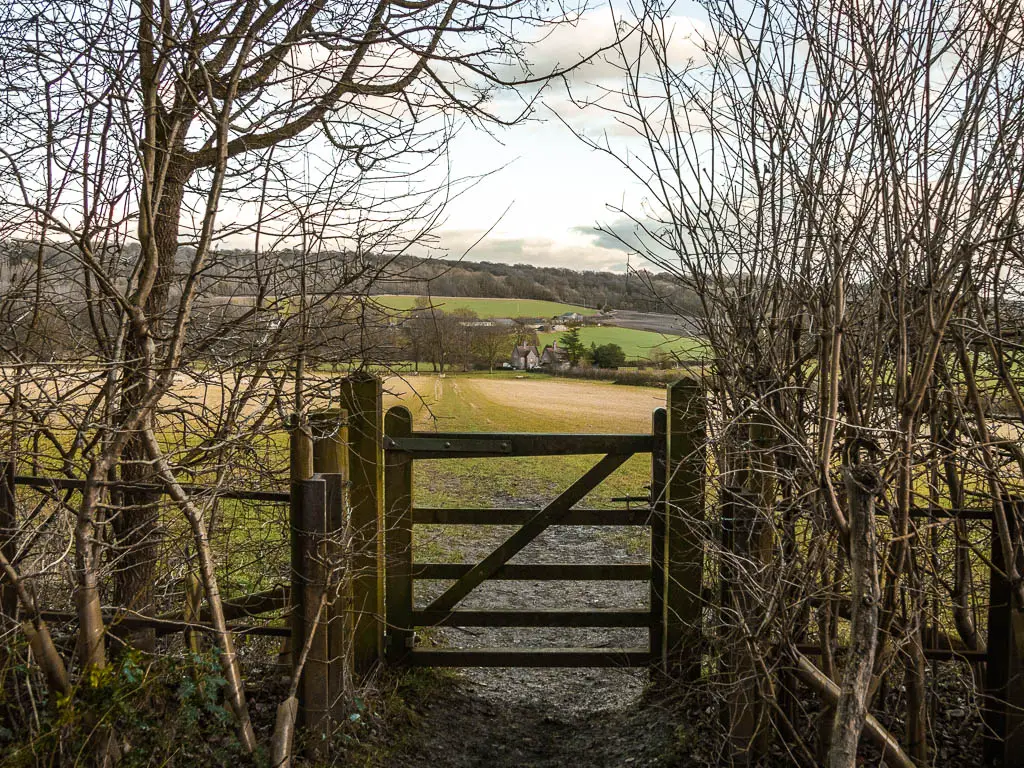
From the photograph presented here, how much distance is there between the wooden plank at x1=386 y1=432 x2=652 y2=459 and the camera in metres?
4.52

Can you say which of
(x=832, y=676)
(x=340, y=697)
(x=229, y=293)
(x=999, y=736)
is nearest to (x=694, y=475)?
(x=832, y=676)

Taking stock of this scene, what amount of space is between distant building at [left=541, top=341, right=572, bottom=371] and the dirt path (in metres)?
2.34

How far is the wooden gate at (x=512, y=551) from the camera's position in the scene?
14.9 ft

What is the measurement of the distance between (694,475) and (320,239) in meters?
2.31

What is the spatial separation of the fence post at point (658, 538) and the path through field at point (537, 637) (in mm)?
337

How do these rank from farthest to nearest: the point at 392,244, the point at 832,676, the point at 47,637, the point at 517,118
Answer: the point at 517,118
the point at 392,244
the point at 47,637
the point at 832,676

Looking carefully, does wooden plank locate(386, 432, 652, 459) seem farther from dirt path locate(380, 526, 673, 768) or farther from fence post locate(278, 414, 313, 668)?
dirt path locate(380, 526, 673, 768)

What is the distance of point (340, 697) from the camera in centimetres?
399

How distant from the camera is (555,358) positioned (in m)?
8.05

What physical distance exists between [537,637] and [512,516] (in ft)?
6.05

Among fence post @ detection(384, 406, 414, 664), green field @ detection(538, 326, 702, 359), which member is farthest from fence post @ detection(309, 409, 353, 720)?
green field @ detection(538, 326, 702, 359)

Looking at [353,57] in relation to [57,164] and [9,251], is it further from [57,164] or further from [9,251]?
[9,251]

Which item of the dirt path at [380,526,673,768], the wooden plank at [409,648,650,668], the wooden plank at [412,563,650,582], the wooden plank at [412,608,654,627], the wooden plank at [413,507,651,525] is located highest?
the wooden plank at [413,507,651,525]

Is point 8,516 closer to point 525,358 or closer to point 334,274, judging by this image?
point 334,274
